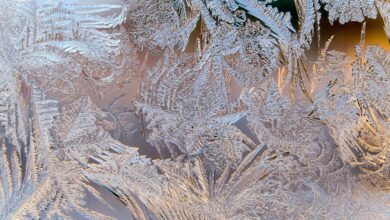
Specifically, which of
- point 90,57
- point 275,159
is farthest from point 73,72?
point 275,159

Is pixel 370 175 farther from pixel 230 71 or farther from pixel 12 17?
pixel 12 17

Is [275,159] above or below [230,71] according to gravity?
below

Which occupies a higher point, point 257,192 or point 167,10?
point 167,10

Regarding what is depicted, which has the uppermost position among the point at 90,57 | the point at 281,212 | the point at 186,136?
the point at 90,57

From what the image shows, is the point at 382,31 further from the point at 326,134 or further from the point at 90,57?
the point at 90,57

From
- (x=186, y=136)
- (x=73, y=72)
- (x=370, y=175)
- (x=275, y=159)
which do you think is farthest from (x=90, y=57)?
(x=370, y=175)
